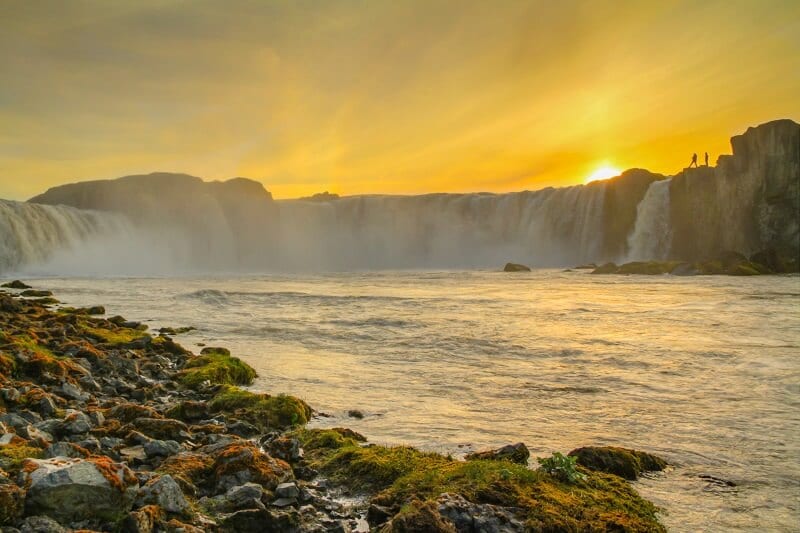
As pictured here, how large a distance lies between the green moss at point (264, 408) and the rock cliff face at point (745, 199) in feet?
221

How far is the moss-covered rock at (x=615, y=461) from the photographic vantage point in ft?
23.1

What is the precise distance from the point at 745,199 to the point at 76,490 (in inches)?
2983

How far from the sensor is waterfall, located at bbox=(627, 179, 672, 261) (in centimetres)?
7712

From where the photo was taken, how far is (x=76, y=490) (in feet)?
15.1

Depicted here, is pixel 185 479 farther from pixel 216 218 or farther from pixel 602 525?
pixel 216 218

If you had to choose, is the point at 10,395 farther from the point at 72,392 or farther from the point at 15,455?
the point at 15,455

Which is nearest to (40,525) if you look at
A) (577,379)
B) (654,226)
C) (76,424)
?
(76,424)

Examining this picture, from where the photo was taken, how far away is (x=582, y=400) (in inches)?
444

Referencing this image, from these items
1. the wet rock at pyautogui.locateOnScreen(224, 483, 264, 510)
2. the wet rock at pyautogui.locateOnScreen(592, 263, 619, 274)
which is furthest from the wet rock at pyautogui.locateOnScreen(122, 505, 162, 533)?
the wet rock at pyautogui.locateOnScreen(592, 263, 619, 274)

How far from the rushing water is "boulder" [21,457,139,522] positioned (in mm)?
4498

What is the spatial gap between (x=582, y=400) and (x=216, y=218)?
388ft

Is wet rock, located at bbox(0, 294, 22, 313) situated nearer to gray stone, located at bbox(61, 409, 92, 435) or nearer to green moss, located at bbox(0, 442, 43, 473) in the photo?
gray stone, located at bbox(61, 409, 92, 435)

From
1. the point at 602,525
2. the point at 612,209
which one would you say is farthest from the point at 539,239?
the point at 602,525

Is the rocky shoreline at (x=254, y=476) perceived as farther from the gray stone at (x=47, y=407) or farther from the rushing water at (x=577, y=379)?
the rushing water at (x=577, y=379)
